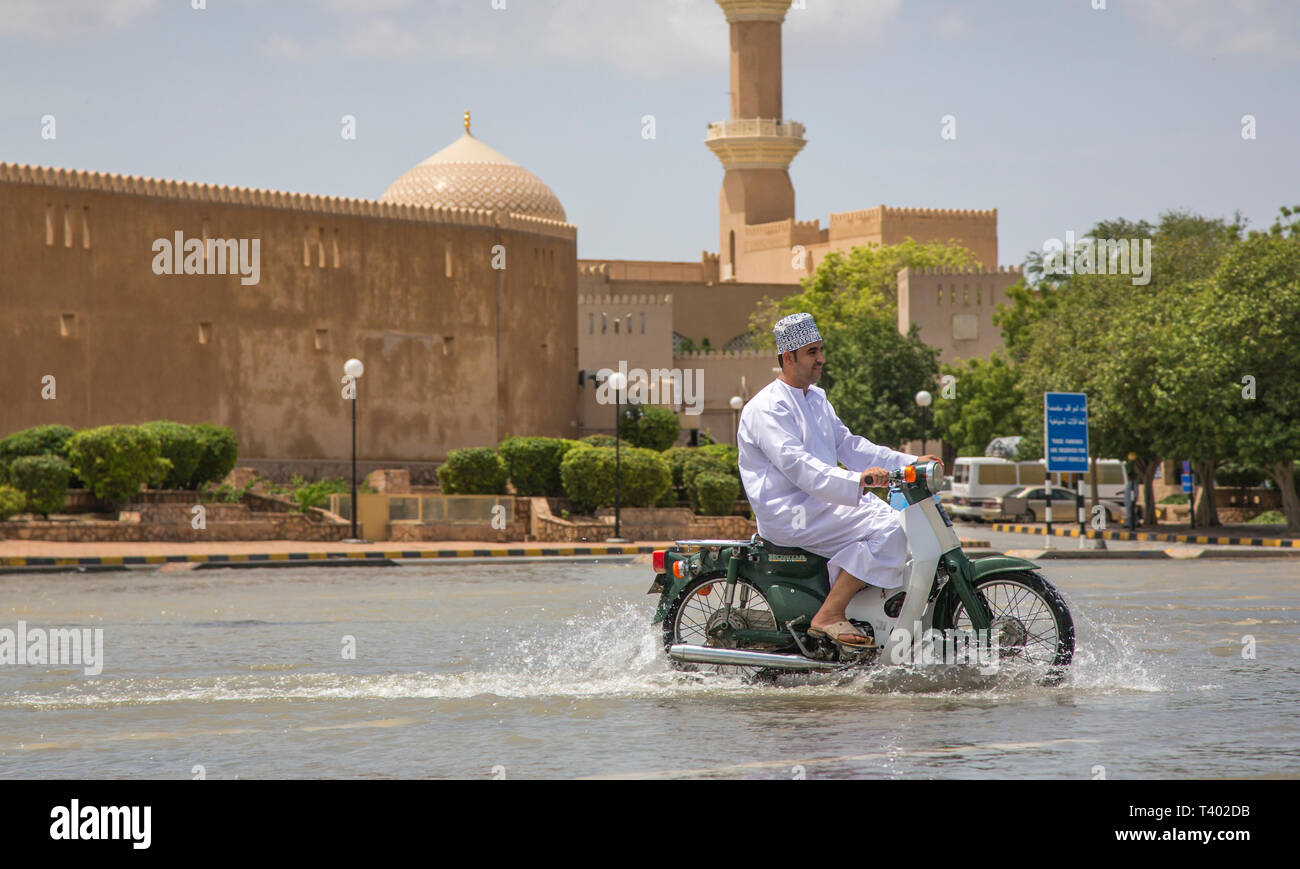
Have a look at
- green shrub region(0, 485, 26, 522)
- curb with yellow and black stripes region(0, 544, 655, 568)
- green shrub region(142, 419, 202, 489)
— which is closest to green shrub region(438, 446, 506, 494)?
green shrub region(142, 419, 202, 489)

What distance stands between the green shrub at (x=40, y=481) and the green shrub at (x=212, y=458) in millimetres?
3636

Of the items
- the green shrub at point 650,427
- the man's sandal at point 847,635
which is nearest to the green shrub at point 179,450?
the green shrub at point 650,427

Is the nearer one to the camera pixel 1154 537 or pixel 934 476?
pixel 934 476

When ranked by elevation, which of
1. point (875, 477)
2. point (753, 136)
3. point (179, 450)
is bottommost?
point (875, 477)

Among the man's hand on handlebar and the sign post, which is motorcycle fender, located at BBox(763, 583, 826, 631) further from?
the sign post

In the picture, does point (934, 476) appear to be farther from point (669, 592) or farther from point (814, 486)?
point (669, 592)

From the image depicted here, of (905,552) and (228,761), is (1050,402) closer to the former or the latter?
(905,552)

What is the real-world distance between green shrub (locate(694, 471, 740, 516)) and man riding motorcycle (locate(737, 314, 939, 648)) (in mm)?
22116

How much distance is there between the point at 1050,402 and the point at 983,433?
23.7 meters

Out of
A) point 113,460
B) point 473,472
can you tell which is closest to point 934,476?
point 113,460

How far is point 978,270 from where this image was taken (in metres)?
61.2

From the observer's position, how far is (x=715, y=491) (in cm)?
2997

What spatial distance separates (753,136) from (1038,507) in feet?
129
